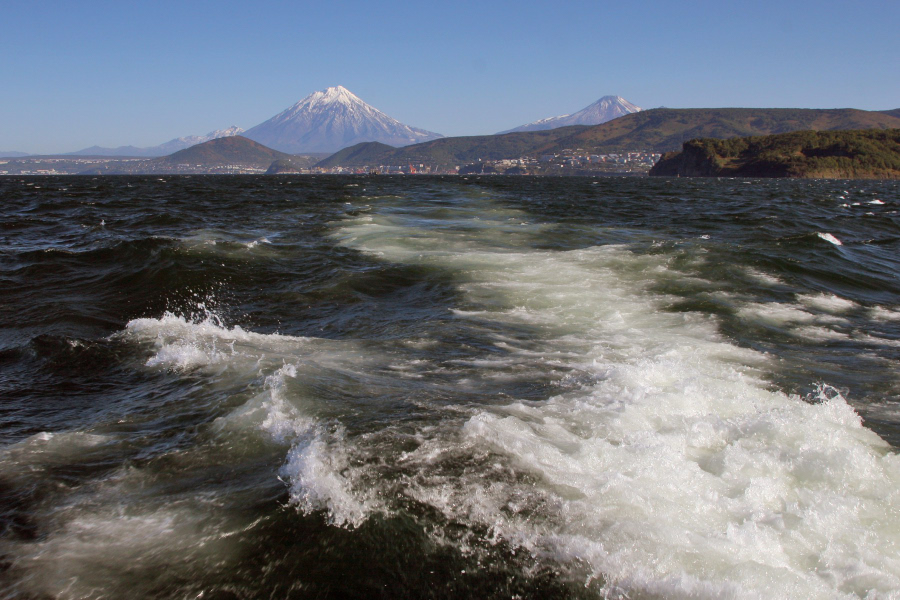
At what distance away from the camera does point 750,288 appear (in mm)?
10750

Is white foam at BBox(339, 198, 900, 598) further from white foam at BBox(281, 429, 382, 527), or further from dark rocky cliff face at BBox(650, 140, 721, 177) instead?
dark rocky cliff face at BBox(650, 140, 721, 177)

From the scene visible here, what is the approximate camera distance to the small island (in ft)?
338

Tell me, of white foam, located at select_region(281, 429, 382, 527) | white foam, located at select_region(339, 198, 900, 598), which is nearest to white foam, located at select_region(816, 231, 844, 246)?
white foam, located at select_region(339, 198, 900, 598)

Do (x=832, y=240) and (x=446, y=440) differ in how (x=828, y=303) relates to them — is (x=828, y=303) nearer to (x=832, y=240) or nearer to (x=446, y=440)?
(x=832, y=240)

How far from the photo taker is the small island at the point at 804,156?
338 ft

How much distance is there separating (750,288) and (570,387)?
7.22m

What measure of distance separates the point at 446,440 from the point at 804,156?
132m

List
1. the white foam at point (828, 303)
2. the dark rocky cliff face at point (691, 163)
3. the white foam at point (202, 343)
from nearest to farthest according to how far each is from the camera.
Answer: the white foam at point (202, 343)
the white foam at point (828, 303)
the dark rocky cliff face at point (691, 163)

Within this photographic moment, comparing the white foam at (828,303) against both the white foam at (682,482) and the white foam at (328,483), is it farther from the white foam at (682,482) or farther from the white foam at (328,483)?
the white foam at (328,483)

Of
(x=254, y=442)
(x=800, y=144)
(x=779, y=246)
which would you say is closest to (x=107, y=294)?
(x=254, y=442)

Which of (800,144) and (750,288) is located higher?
(800,144)

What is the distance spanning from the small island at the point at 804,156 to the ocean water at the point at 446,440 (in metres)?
117

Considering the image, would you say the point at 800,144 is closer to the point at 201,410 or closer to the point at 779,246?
the point at 779,246

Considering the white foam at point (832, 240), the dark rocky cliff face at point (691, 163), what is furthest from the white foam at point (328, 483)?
the dark rocky cliff face at point (691, 163)
